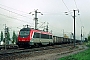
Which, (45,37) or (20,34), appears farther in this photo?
(45,37)

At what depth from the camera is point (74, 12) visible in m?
54.2

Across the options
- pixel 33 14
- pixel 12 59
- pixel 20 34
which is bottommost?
pixel 12 59

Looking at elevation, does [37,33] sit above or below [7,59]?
above

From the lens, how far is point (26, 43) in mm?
37750

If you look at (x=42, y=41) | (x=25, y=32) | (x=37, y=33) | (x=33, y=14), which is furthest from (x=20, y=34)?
(x=33, y=14)

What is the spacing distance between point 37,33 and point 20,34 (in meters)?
3.69

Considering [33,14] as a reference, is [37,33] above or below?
below

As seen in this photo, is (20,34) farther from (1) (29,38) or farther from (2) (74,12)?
(2) (74,12)

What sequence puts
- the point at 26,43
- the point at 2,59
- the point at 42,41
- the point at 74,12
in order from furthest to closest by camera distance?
the point at 74,12 < the point at 42,41 < the point at 26,43 < the point at 2,59

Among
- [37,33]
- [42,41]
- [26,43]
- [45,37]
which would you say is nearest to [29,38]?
[26,43]

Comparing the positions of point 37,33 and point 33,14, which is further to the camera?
point 33,14

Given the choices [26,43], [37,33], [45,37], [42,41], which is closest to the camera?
[26,43]

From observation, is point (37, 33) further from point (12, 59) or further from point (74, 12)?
point (12, 59)

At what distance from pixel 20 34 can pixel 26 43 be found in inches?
89.3
